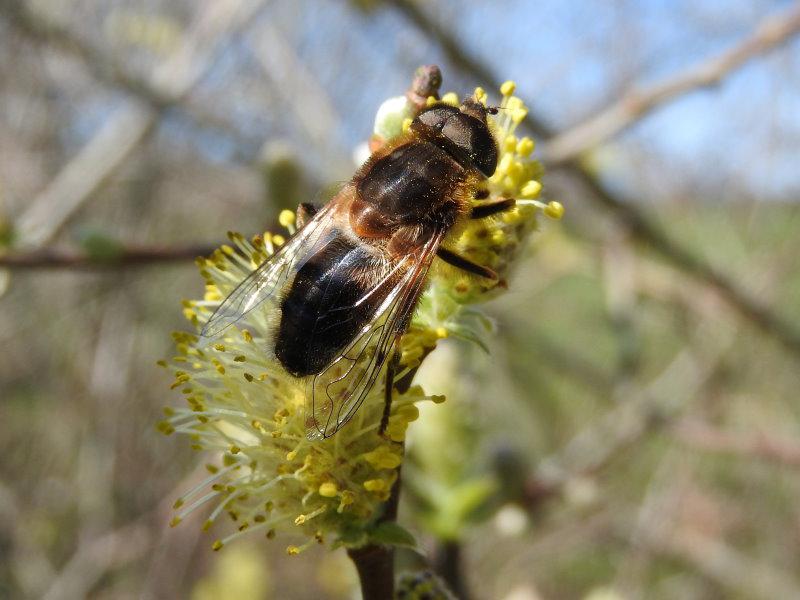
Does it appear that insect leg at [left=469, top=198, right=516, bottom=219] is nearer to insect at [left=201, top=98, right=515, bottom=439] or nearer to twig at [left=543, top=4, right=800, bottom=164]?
insect at [left=201, top=98, right=515, bottom=439]

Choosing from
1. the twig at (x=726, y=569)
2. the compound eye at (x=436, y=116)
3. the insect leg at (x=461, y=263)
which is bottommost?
the insect leg at (x=461, y=263)

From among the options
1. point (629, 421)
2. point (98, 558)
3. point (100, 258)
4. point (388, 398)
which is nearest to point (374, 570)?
point (388, 398)

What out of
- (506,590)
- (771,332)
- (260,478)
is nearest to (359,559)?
(260,478)

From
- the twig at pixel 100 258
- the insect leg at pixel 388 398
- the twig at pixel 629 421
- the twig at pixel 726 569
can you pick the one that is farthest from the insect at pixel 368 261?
the twig at pixel 726 569

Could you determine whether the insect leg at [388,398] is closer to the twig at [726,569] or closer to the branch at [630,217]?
the branch at [630,217]

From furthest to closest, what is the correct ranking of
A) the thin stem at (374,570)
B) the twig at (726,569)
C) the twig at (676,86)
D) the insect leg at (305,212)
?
the twig at (726,569), the twig at (676,86), the insect leg at (305,212), the thin stem at (374,570)

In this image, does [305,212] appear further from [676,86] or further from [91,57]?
[91,57]

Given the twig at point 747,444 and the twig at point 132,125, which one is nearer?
the twig at point 747,444
